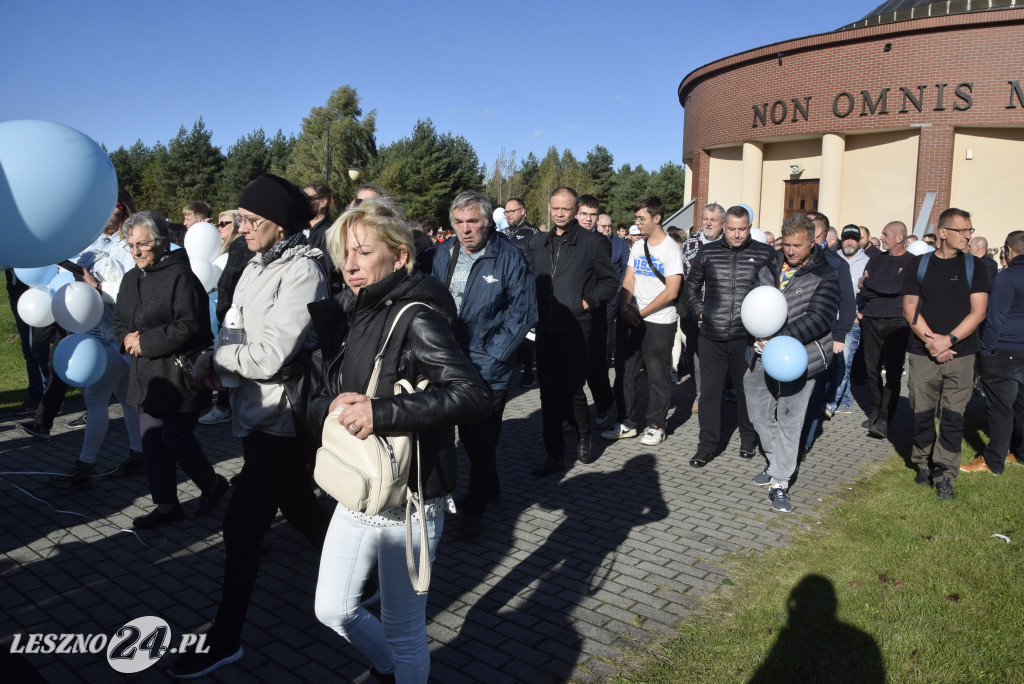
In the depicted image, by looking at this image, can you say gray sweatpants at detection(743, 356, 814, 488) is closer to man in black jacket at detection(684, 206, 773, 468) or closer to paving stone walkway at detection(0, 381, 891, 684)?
paving stone walkway at detection(0, 381, 891, 684)

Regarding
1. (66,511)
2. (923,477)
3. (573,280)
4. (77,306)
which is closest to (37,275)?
(77,306)

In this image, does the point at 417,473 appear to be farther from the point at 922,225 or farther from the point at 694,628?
the point at 922,225

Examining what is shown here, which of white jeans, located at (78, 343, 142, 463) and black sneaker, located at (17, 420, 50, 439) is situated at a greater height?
white jeans, located at (78, 343, 142, 463)

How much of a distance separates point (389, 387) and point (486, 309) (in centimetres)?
233

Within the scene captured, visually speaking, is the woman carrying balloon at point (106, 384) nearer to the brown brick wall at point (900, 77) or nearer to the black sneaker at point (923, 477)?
the black sneaker at point (923, 477)

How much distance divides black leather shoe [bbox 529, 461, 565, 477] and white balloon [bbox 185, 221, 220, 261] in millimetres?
3916

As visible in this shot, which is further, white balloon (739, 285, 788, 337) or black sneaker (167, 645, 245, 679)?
white balloon (739, 285, 788, 337)

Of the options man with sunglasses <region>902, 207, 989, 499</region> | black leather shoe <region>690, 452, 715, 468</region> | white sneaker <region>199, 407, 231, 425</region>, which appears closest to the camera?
man with sunglasses <region>902, 207, 989, 499</region>

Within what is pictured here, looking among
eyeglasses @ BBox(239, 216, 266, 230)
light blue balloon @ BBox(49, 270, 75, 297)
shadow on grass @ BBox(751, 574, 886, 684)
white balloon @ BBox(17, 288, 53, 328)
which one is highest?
eyeglasses @ BBox(239, 216, 266, 230)

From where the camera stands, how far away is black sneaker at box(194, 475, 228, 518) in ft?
16.8

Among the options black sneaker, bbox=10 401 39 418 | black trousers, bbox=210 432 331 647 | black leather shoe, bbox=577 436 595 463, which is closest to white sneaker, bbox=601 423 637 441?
black leather shoe, bbox=577 436 595 463

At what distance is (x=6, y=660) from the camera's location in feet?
5.56

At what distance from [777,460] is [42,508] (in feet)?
18.0

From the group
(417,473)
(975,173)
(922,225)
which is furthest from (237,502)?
(975,173)
